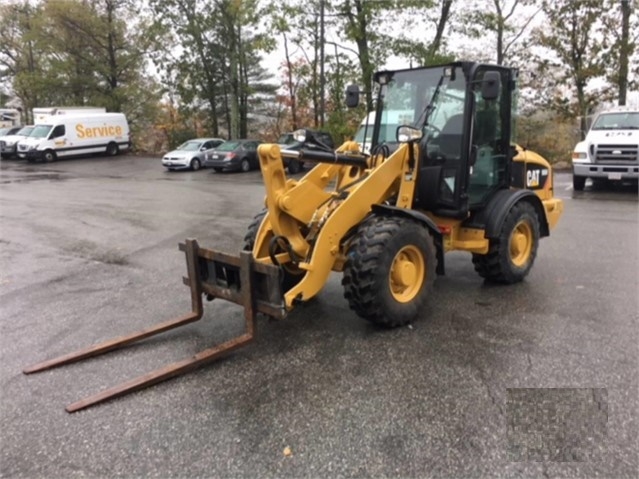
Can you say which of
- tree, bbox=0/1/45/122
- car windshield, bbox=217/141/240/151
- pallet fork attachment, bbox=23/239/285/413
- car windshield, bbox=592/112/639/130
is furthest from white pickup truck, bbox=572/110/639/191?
tree, bbox=0/1/45/122

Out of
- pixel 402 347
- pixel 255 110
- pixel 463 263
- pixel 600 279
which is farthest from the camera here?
pixel 255 110

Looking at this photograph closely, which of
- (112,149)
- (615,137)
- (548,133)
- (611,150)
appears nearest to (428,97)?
(611,150)

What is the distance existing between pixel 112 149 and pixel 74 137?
99.2 inches

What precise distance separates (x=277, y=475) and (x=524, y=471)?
4.32 ft

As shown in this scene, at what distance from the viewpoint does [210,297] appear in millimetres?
4609

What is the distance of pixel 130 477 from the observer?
2842 millimetres

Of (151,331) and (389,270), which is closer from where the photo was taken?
(389,270)

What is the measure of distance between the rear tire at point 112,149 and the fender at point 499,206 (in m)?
29.0

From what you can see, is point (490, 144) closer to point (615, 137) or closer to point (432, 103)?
point (432, 103)

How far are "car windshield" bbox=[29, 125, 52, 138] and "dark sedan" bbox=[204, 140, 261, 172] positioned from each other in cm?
1060

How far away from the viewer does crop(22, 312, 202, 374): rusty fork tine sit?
13.5 feet

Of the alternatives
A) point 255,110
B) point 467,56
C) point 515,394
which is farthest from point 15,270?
point 255,110

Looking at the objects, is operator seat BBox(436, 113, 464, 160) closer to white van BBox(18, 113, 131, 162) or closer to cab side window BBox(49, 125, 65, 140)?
white van BBox(18, 113, 131, 162)

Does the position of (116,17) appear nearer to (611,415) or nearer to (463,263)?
(463,263)
